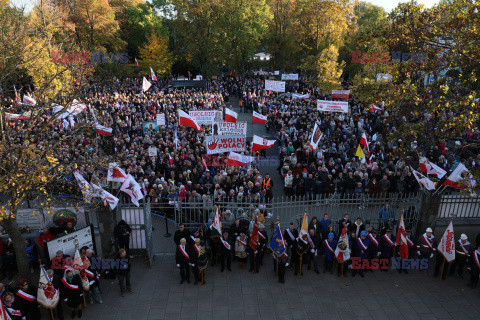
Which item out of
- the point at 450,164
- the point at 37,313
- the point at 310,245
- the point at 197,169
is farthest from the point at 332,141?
the point at 37,313

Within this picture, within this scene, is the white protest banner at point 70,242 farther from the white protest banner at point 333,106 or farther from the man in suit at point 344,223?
the white protest banner at point 333,106

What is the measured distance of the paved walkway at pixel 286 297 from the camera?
9195mm

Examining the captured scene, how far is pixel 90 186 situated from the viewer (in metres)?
9.91

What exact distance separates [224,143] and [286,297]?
768 cm

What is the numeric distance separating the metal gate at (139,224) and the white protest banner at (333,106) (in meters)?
14.4

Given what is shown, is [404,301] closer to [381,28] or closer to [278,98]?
[381,28]

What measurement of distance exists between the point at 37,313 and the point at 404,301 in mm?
9432

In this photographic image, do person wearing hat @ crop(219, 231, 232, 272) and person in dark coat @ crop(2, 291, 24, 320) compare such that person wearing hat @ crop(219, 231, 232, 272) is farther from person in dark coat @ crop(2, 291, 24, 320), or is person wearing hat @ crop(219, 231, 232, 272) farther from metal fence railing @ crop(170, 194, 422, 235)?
person in dark coat @ crop(2, 291, 24, 320)

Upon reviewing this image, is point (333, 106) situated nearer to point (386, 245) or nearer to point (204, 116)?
point (204, 116)

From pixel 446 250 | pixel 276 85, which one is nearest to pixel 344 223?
pixel 446 250

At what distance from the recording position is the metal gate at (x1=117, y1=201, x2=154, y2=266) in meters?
11.2

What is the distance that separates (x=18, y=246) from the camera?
9.81 meters

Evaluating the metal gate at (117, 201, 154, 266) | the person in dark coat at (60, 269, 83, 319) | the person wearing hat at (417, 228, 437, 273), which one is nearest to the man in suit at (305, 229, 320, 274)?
the person wearing hat at (417, 228, 437, 273)

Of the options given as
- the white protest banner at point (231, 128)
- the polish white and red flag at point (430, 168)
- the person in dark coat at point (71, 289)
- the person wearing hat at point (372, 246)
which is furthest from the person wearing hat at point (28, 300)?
the polish white and red flag at point (430, 168)
